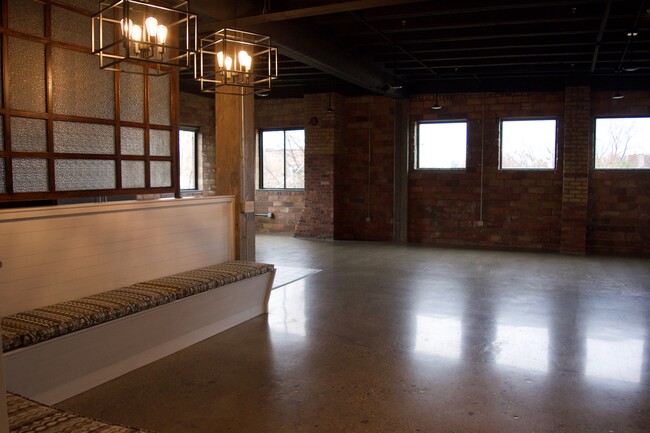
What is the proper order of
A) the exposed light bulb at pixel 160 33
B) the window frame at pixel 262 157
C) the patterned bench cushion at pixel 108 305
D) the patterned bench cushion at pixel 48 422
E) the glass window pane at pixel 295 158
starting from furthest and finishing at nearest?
the window frame at pixel 262 157
the glass window pane at pixel 295 158
the exposed light bulb at pixel 160 33
the patterned bench cushion at pixel 108 305
the patterned bench cushion at pixel 48 422

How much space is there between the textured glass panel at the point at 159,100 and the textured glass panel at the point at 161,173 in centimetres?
35

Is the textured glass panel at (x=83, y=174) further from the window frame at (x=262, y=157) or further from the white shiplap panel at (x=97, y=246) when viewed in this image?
the window frame at (x=262, y=157)

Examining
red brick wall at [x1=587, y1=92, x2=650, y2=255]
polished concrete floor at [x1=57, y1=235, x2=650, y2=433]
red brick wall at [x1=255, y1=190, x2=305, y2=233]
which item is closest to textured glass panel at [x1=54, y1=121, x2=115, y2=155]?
polished concrete floor at [x1=57, y1=235, x2=650, y2=433]

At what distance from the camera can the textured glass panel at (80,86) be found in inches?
149

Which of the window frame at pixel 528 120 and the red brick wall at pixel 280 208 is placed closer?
the window frame at pixel 528 120

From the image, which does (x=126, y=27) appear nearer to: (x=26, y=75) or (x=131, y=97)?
(x=26, y=75)

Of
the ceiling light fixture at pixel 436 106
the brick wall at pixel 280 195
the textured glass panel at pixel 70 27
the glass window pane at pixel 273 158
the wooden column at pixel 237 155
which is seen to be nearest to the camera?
the textured glass panel at pixel 70 27

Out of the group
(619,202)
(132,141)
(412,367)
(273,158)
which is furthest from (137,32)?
(273,158)

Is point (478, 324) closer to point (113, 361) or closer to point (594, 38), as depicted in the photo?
point (113, 361)

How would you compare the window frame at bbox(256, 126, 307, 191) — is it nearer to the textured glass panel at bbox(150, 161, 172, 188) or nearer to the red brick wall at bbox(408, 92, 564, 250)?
the red brick wall at bbox(408, 92, 564, 250)

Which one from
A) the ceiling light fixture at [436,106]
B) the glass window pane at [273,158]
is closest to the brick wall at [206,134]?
the glass window pane at [273,158]

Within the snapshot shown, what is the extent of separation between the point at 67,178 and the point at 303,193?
25.7 feet

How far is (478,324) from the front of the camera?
4902 millimetres

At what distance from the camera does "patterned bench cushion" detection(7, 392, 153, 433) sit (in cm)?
208
